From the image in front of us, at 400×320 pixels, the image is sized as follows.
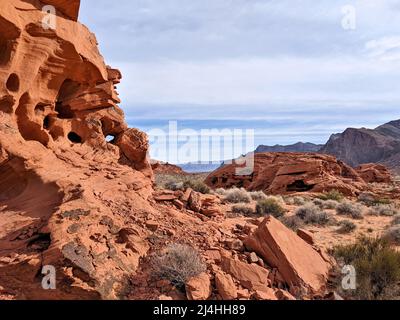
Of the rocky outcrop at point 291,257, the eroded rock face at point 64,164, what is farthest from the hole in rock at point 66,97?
the rocky outcrop at point 291,257

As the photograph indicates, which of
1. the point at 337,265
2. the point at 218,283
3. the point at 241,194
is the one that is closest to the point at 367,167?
the point at 241,194

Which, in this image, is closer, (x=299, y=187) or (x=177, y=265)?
(x=177, y=265)

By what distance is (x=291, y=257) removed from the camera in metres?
6.48

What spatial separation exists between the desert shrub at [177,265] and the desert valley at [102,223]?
2 centimetres

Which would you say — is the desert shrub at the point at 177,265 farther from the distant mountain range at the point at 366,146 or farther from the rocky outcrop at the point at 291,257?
A: the distant mountain range at the point at 366,146

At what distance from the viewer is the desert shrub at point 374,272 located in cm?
593

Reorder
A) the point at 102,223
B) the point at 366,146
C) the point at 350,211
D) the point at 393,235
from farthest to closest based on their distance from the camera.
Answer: the point at 366,146, the point at 350,211, the point at 393,235, the point at 102,223

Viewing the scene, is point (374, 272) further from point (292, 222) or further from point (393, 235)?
point (292, 222)

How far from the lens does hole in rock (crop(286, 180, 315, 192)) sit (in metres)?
29.2

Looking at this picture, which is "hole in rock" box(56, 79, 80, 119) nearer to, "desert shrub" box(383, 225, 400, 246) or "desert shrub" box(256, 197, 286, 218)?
"desert shrub" box(256, 197, 286, 218)

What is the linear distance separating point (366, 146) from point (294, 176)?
89.2 m

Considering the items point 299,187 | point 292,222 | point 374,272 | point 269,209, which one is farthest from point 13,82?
point 299,187
